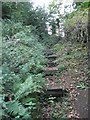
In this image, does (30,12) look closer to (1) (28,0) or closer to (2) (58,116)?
(1) (28,0)

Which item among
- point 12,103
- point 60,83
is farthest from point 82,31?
point 12,103

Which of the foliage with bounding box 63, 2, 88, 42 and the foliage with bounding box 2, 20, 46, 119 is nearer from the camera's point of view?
the foliage with bounding box 2, 20, 46, 119

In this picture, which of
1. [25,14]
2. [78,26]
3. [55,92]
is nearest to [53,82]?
[55,92]

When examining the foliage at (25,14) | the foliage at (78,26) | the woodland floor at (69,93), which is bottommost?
the woodland floor at (69,93)

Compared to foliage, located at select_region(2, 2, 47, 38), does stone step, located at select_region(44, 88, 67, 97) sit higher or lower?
lower

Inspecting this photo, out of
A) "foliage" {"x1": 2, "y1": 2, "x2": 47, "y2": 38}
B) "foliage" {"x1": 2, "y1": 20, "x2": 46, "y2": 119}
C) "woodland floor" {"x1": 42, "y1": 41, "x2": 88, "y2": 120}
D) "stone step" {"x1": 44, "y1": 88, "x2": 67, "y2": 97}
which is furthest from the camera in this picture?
"foliage" {"x1": 2, "y1": 2, "x2": 47, "y2": 38}

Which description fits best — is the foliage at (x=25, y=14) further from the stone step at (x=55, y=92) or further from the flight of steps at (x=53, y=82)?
the stone step at (x=55, y=92)

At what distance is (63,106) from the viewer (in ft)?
8.75

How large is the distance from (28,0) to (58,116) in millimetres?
6700

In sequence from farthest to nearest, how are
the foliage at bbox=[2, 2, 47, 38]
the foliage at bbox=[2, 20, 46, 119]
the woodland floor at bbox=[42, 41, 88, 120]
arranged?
the foliage at bbox=[2, 2, 47, 38]
the woodland floor at bbox=[42, 41, 88, 120]
the foliage at bbox=[2, 20, 46, 119]

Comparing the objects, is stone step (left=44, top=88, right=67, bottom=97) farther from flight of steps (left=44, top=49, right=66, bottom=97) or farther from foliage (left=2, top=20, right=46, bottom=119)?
foliage (left=2, top=20, right=46, bottom=119)

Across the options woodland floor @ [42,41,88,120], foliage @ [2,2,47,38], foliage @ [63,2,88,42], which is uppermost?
foliage @ [2,2,47,38]

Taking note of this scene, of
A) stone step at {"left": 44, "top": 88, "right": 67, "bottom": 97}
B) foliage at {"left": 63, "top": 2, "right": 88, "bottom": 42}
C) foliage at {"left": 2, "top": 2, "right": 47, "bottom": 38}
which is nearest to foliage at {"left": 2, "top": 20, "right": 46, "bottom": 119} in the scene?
stone step at {"left": 44, "top": 88, "right": 67, "bottom": 97}

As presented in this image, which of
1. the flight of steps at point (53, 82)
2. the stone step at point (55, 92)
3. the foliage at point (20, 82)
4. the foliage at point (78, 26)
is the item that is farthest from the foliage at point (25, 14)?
the stone step at point (55, 92)
